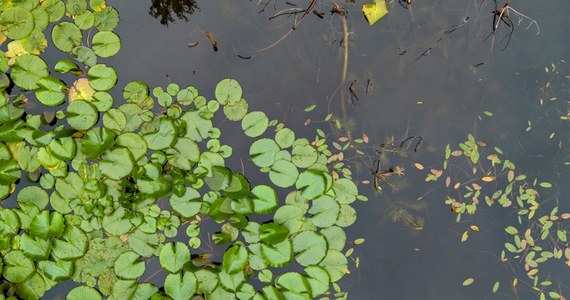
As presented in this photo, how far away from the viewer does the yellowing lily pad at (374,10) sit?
105 inches

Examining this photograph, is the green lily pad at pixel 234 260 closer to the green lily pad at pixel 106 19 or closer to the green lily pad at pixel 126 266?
the green lily pad at pixel 126 266

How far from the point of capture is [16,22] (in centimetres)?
256

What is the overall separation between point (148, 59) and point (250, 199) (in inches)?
36.8

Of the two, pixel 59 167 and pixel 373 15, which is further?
pixel 373 15

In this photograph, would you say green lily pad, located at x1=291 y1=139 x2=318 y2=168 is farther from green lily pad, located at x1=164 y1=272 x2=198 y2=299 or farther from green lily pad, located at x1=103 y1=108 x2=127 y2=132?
green lily pad, located at x1=103 y1=108 x2=127 y2=132

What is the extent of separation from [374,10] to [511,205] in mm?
1271

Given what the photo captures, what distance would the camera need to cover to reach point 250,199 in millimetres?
2506

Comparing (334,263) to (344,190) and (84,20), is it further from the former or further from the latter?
(84,20)

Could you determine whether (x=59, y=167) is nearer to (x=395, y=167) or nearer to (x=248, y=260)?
(x=248, y=260)

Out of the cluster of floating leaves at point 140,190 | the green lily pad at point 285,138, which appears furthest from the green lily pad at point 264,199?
the green lily pad at point 285,138

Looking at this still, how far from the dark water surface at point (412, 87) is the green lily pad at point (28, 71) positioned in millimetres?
373

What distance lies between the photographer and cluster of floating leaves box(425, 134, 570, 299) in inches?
104

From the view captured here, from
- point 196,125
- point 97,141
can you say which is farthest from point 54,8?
point 196,125

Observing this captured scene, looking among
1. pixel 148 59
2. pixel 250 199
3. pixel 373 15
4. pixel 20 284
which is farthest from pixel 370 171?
pixel 20 284
